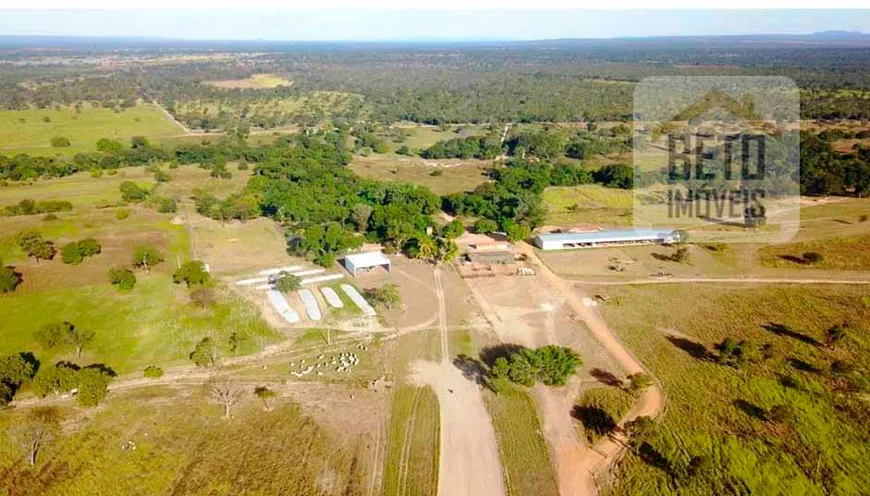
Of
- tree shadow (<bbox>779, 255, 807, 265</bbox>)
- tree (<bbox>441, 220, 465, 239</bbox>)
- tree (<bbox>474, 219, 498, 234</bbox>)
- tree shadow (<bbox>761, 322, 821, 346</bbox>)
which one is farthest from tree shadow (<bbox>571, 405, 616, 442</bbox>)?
tree shadow (<bbox>779, 255, 807, 265</bbox>)

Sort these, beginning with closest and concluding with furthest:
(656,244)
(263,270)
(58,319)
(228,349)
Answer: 1. (228,349)
2. (58,319)
3. (263,270)
4. (656,244)

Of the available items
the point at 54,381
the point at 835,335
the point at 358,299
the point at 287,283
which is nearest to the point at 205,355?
the point at 54,381

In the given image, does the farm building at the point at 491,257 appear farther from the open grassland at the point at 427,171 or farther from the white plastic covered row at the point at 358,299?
the open grassland at the point at 427,171

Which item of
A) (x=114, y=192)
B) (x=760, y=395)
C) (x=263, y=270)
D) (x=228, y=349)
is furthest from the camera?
(x=114, y=192)

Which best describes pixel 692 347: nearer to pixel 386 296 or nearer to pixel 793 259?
pixel 386 296

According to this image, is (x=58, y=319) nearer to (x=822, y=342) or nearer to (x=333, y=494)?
(x=333, y=494)

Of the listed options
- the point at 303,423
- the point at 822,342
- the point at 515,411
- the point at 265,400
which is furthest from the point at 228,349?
the point at 822,342

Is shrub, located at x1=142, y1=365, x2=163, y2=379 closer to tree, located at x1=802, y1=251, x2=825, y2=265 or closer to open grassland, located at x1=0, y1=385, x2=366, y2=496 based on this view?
open grassland, located at x1=0, y1=385, x2=366, y2=496
